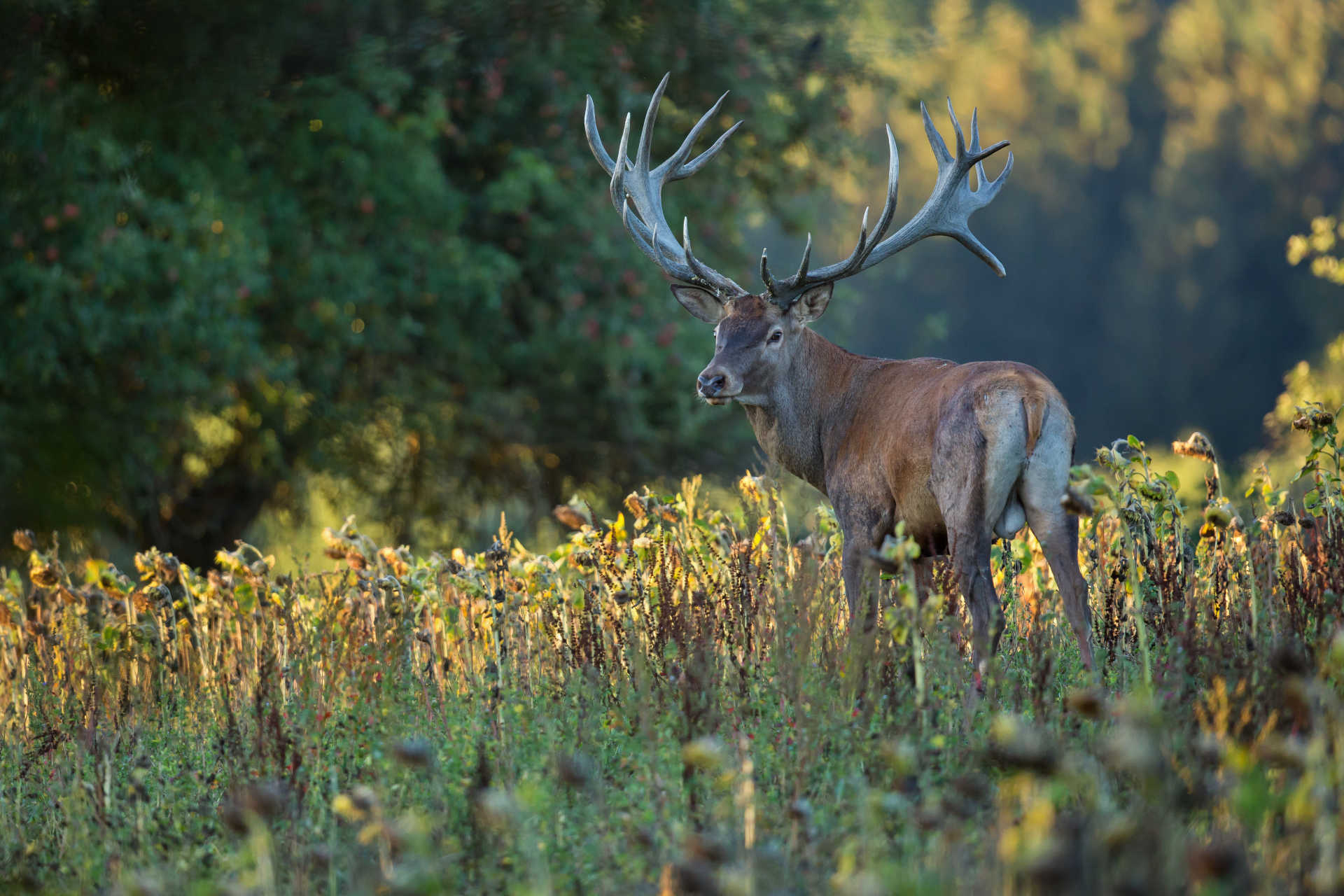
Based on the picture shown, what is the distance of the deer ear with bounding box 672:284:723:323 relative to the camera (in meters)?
6.73

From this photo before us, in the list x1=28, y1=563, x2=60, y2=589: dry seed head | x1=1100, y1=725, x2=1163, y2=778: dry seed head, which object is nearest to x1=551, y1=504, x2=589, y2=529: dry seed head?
x1=28, y1=563, x2=60, y2=589: dry seed head

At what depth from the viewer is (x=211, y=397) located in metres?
10.3

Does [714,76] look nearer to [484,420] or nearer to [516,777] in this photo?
[484,420]

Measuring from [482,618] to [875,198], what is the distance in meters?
28.6

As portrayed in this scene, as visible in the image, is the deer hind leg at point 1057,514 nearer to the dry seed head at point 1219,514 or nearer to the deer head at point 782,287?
the dry seed head at point 1219,514

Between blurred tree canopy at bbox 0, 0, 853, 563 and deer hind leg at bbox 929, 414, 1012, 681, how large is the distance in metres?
3.44

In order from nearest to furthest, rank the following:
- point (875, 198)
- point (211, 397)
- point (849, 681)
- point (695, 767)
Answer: point (695, 767)
point (849, 681)
point (211, 397)
point (875, 198)

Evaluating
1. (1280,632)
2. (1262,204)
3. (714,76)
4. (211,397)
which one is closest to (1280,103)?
(1262,204)

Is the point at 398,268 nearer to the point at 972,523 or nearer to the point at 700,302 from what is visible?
the point at 700,302

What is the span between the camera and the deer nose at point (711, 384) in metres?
6.12

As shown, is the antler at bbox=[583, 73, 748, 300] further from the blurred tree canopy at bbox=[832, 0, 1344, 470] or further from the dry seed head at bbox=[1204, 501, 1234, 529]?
the blurred tree canopy at bbox=[832, 0, 1344, 470]

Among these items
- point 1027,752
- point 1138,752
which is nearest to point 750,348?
point 1027,752

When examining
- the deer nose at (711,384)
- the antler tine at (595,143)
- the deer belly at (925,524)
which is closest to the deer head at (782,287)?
the deer nose at (711,384)

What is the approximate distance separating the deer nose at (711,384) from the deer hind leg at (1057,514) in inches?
64.5
